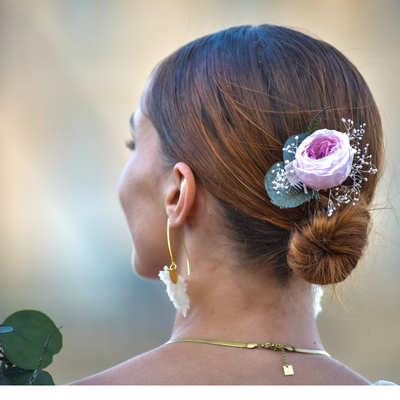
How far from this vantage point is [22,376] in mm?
883

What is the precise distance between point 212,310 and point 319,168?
0.41m

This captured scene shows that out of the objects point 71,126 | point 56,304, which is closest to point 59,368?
point 56,304

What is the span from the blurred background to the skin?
7.92 feet

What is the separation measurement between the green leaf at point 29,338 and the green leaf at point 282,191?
0.57m

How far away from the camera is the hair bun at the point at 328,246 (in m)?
0.81

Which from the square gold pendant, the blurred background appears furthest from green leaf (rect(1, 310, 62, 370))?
the blurred background

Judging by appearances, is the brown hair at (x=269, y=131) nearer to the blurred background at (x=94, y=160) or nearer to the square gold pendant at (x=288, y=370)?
the square gold pendant at (x=288, y=370)

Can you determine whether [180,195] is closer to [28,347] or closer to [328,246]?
[328,246]

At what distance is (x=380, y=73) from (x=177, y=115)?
3129 millimetres

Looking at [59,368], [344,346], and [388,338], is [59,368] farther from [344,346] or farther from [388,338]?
[388,338]

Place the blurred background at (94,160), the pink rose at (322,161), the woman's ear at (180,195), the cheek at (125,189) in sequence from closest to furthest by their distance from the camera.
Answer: the pink rose at (322,161), the woman's ear at (180,195), the cheek at (125,189), the blurred background at (94,160)

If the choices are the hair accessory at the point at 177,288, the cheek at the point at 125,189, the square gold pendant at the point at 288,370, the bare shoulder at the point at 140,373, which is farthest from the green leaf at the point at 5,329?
the square gold pendant at the point at 288,370

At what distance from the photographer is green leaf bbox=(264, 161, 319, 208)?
827 millimetres

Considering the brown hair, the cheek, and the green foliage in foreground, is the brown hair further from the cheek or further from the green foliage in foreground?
the green foliage in foreground
